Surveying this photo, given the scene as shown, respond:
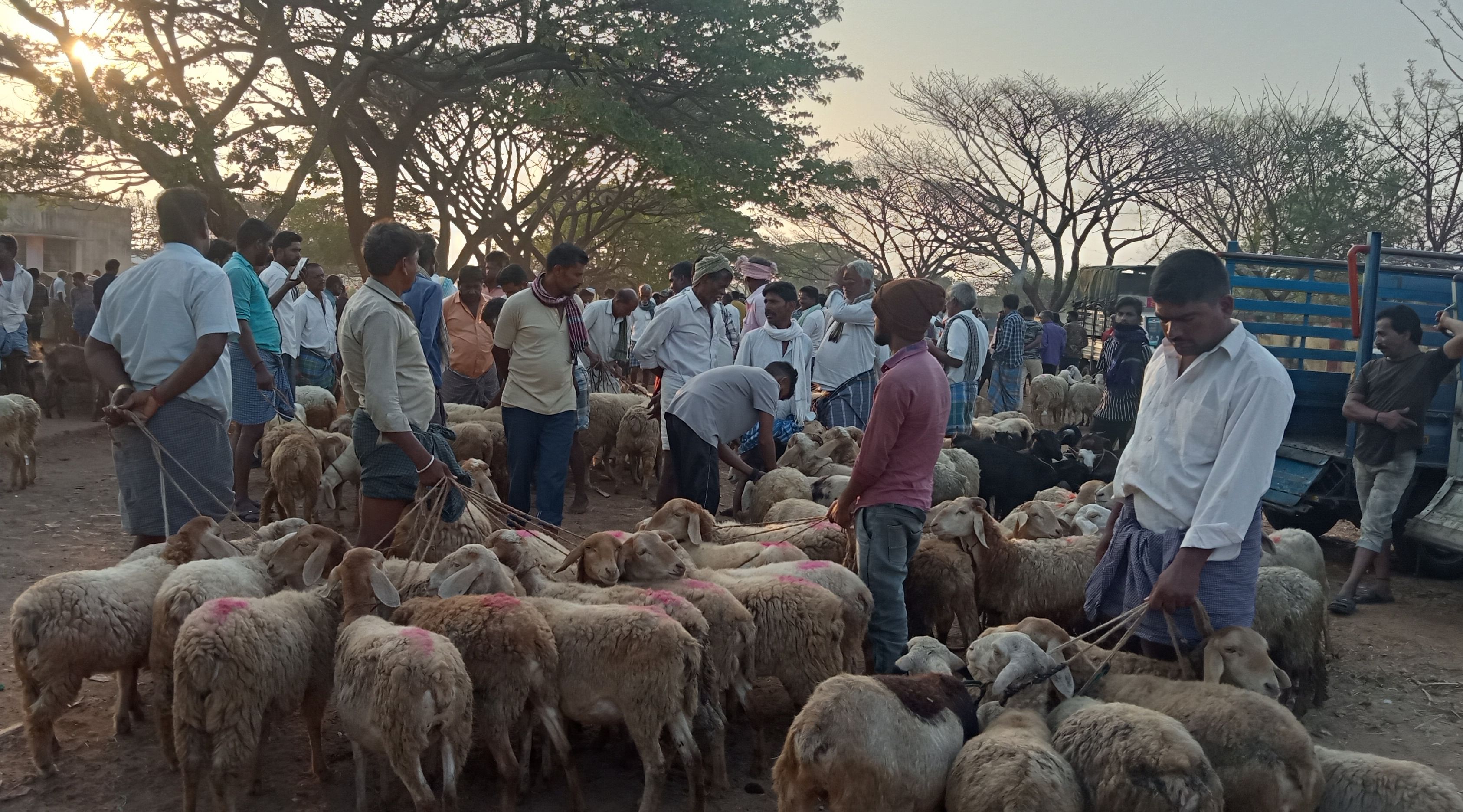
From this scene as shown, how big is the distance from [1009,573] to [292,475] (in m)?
5.27

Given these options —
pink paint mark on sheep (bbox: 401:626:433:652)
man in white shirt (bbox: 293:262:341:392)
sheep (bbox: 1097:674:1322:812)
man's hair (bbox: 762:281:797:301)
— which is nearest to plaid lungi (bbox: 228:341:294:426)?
man in white shirt (bbox: 293:262:341:392)

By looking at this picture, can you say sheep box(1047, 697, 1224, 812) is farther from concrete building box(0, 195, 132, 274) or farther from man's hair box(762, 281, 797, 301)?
concrete building box(0, 195, 132, 274)

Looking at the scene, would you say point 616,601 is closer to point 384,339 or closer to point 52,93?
point 384,339

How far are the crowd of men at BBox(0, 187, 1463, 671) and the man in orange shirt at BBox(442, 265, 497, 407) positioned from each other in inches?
1.2

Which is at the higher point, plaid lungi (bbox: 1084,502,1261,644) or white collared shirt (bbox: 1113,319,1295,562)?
white collared shirt (bbox: 1113,319,1295,562)

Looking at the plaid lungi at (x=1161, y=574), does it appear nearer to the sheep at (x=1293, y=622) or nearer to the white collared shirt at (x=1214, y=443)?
the white collared shirt at (x=1214, y=443)

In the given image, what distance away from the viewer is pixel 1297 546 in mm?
6047

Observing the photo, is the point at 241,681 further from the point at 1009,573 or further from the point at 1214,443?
the point at 1009,573

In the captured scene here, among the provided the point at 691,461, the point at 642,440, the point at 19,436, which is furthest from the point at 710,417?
the point at 19,436

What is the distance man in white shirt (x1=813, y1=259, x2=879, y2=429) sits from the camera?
8.63 meters

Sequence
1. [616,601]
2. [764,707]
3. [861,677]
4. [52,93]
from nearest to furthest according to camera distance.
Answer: [861,677], [616,601], [764,707], [52,93]

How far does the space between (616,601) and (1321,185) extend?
2510 centimetres

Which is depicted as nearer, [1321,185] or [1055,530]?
[1055,530]

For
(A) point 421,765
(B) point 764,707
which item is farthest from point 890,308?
(A) point 421,765
